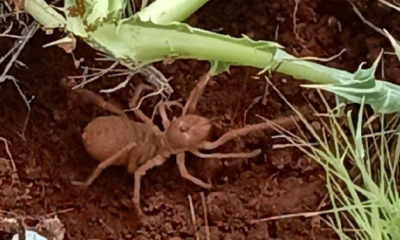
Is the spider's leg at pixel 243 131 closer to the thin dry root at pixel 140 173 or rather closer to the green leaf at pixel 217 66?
the thin dry root at pixel 140 173

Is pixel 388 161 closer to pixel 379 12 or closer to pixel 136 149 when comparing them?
pixel 379 12

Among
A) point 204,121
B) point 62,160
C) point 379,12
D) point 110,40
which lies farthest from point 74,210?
point 379,12

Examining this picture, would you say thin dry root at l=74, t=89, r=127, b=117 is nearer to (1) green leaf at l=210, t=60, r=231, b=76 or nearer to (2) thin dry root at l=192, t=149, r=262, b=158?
(2) thin dry root at l=192, t=149, r=262, b=158

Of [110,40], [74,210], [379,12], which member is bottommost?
[74,210]

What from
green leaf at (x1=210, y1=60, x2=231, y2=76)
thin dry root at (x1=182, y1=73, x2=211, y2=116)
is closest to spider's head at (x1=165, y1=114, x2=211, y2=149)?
thin dry root at (x1=182, y1=73, x2=211, y2=116)

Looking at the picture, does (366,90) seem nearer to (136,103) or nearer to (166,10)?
(166,10)

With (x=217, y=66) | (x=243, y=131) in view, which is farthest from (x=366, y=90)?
(x=243, y=131)
